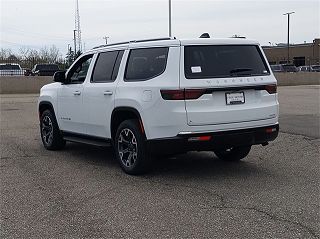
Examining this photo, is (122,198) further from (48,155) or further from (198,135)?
(48,155)

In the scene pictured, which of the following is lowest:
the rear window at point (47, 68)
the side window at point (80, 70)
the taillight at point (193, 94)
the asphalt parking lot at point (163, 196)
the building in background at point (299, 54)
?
the asphalt parking lot at point (163, 196)

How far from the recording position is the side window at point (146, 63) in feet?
21.0

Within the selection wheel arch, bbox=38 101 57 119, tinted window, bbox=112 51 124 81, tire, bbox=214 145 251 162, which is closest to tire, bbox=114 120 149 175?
tinted window, bbox=112 51 124 81

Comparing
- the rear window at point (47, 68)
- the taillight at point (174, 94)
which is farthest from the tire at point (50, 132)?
the rear window at point (47, 68)

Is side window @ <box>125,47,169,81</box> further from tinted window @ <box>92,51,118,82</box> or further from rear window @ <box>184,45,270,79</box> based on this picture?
tinted window @ <box>92,51,118,82</box>

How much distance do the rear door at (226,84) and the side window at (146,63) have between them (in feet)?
1.09

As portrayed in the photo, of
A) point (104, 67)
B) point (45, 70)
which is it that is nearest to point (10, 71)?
point (45, 70)

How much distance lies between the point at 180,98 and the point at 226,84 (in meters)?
0.67

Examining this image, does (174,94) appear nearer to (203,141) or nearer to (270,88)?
(203,141)

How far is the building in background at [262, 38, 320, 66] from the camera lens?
8964 cm

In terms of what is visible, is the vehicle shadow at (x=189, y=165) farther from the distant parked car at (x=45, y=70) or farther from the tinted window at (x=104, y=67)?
the distant parked car at (x=45, y=70)

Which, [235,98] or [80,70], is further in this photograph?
[80,70]

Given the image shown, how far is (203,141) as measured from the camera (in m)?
6.13

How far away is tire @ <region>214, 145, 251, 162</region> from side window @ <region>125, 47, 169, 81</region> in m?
1.92
